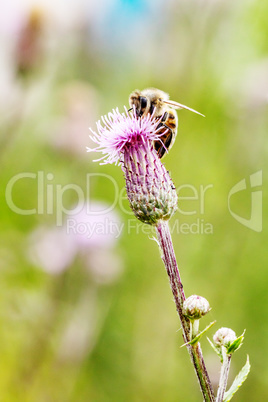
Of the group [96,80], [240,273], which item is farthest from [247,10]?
[240,273]

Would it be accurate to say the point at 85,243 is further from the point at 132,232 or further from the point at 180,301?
the point at 180,301

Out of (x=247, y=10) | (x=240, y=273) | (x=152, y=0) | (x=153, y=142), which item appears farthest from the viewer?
(x=152, y=0)

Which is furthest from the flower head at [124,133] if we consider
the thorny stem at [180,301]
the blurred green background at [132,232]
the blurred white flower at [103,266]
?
the blurred white flower at [103,266]

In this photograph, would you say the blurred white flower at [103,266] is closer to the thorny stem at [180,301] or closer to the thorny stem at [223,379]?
the thorny stem at [180,301]

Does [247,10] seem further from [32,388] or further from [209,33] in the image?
[32,388]

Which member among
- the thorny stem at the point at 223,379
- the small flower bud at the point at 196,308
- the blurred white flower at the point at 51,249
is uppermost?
the blurred white flower at the point at 51,249

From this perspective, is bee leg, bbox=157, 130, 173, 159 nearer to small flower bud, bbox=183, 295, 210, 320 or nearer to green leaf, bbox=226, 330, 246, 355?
small flower bud, bbox=183, 295, 210, 320

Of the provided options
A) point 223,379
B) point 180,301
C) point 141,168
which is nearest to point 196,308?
point 180,301
